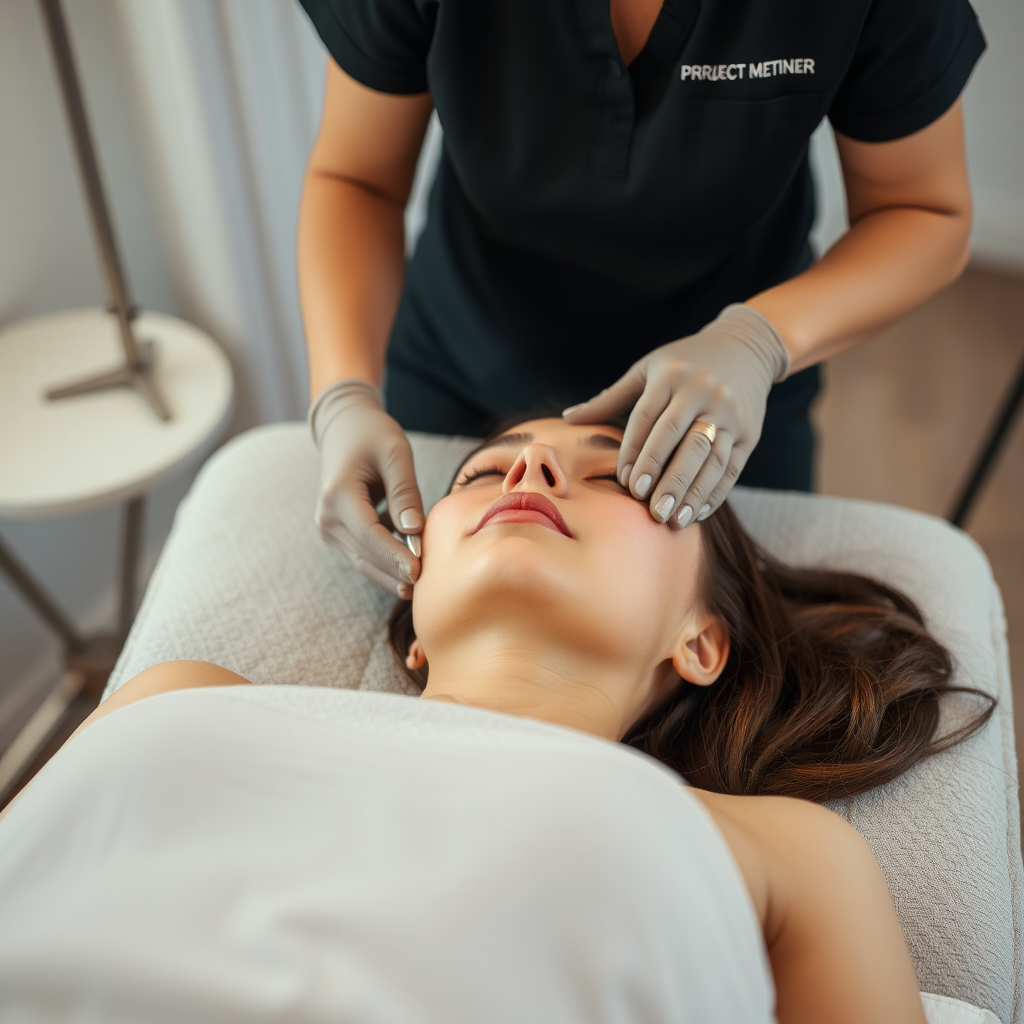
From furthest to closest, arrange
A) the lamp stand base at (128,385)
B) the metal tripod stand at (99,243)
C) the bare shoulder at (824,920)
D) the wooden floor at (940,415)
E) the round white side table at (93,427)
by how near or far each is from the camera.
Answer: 1. the wooden floor at (940,415)
2. the lamp stand base at (128,385)
3. the round white side table at (93,427)
4. the metal tripod stand at (99,243)
5. the bare shoulder at (824,920)

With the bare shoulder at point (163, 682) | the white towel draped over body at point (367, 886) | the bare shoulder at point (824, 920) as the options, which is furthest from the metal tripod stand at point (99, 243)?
the bare shoulder at point (824, 920)

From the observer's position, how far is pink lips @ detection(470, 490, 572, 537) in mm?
921

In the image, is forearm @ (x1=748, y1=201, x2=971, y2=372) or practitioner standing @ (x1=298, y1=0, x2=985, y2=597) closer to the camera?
practitioner standing @ (x1=298, y1=0, x2=985, y2=597)

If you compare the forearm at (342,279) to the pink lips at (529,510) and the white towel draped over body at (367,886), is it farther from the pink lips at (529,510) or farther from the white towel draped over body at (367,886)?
the white towel draped over body at (367,886)

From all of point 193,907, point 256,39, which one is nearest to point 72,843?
point 193,907

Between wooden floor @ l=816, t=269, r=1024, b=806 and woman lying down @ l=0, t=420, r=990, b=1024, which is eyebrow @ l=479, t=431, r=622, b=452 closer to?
woman lying down @ l=0, t=420, r=990, b=1024

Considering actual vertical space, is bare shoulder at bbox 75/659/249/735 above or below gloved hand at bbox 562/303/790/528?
below

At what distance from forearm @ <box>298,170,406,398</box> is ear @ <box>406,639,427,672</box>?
0.35m

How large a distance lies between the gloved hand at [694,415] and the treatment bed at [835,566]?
1.06ft

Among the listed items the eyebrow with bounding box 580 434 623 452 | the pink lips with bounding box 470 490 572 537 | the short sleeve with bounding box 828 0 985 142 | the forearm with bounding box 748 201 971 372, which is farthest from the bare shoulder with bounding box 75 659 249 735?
the short sleeve with bounding box 828 0 985 142

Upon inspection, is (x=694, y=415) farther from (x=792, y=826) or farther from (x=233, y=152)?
(x=233, y=152)

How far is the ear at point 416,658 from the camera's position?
1.08 metres

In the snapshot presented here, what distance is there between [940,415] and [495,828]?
2.40 meters

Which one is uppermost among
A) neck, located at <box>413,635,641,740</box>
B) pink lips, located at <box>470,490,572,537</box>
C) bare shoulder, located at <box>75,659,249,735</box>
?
pink lips, located at <box>470,490,572,537</box>
